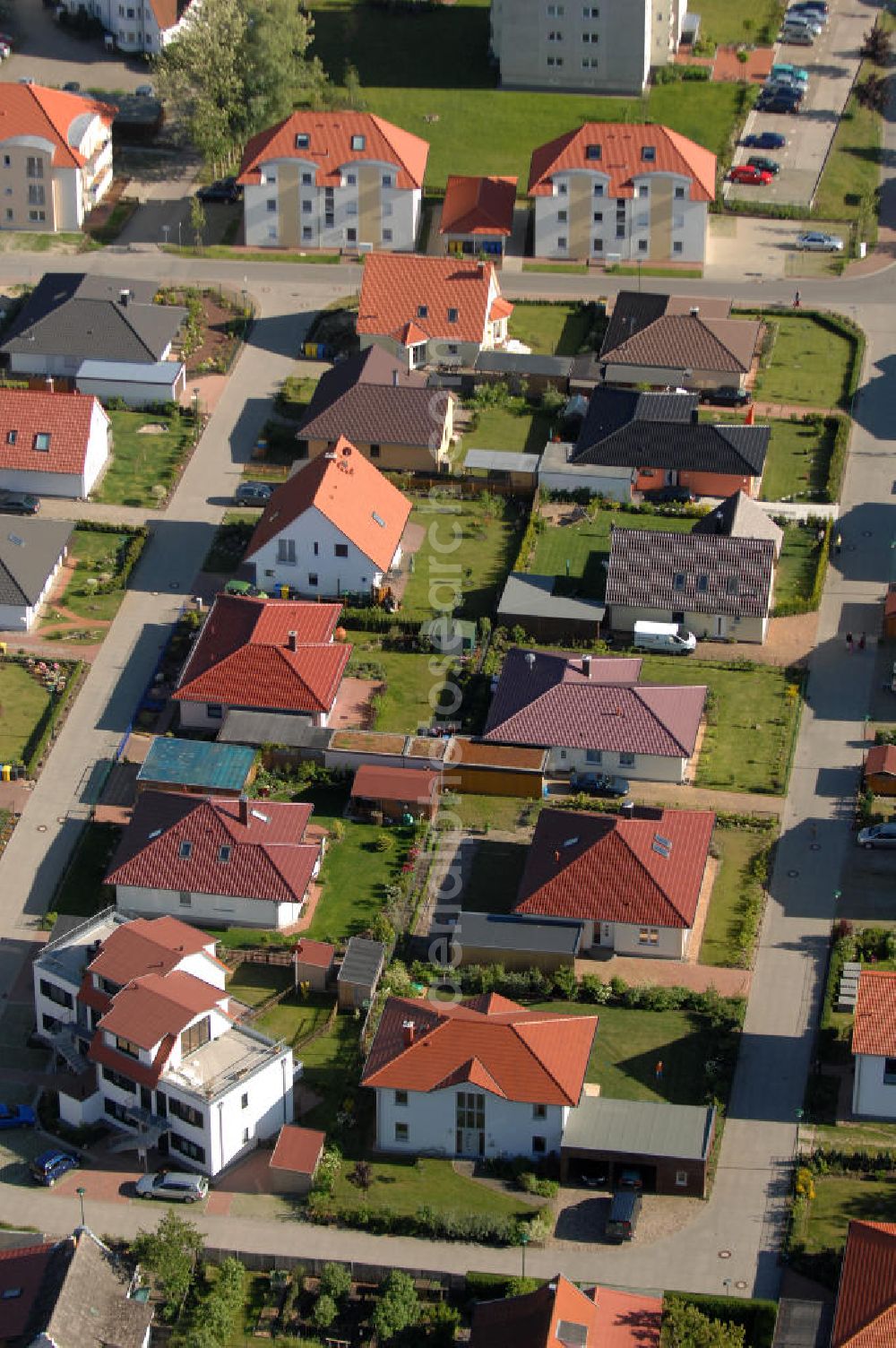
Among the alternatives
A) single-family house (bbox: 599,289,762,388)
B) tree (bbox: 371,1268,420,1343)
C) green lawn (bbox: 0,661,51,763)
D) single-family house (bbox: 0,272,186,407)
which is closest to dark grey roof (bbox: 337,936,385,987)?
tree (bbox: 371,1268,420,1343)

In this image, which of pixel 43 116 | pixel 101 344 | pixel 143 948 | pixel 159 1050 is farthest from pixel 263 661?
pixel 43 116

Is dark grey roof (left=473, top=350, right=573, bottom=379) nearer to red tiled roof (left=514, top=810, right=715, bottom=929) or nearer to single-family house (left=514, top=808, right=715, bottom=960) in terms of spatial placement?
red tiled roof (left=514, top=810, right=715, bottom=929)

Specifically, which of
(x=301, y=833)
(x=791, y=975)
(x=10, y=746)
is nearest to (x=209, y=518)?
(x=10, y=746)

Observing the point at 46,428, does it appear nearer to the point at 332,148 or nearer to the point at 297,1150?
the point at 332,148

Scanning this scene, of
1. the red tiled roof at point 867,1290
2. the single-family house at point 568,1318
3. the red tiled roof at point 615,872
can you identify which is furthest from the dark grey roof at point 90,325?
the red tiled roof at point 867,1290

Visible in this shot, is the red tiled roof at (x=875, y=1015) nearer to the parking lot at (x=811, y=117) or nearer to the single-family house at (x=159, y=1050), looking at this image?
the single-family house at (x=159, y=1050)

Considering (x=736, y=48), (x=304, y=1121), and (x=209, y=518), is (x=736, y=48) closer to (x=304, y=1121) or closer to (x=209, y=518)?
(x=209, y=518)
